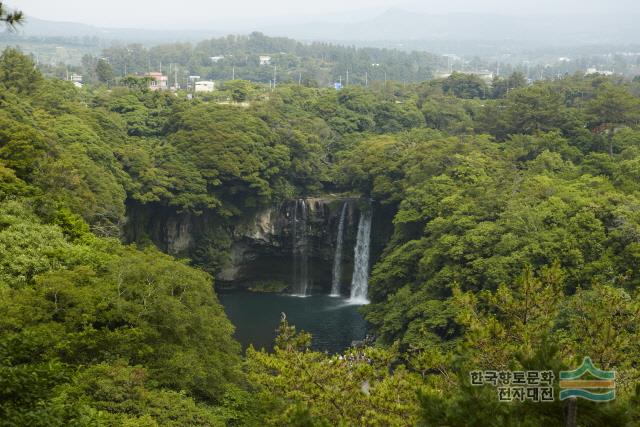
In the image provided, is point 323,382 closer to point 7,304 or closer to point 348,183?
point 7,304

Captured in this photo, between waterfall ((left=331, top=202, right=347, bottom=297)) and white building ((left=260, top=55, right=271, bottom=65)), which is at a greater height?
white building ((left=260, top=55, right=271, bottom=65))

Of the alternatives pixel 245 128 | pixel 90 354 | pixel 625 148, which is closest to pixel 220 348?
pixel 90 354

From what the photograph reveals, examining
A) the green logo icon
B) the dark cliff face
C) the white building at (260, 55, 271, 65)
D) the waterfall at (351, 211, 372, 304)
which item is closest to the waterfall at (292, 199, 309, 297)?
the dark cliff face

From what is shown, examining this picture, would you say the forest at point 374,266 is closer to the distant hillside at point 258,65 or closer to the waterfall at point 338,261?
the waterfall at point 338,261

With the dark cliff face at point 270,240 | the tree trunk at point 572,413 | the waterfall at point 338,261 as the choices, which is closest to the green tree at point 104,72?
the dark cliff face at point 270,240

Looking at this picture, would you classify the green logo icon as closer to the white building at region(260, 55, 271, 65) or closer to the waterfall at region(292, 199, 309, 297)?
the waterfall at region(292, 199, 309, 297)
